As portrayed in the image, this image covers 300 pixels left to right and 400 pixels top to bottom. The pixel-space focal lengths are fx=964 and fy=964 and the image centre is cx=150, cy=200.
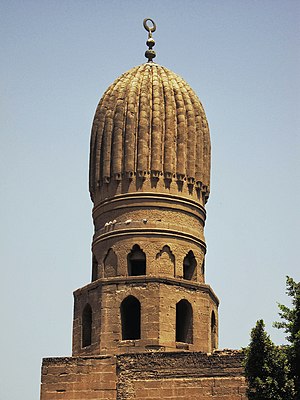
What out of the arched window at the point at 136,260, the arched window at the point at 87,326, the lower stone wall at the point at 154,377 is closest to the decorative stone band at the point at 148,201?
the arched window at the point at 136,260

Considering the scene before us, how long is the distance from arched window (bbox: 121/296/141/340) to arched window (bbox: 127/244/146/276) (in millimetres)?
773

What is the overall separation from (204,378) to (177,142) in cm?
655

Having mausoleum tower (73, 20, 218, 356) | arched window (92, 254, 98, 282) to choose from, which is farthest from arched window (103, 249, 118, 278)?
arched window (92, 254, 98, 282)

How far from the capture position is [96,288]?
24078 millimetres

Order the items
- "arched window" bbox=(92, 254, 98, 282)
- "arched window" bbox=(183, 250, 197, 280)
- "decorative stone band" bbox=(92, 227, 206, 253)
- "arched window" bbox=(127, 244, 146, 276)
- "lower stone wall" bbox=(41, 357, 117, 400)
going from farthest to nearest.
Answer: "arched window" bbox=(92, 254, 98, 282) → "arched window" bbox=(183, 250, 197, 280) → "decorative stone band" bbox=(92, 227, 206, 253) → "arched window" bbox=(127, 244, 146, 276) → "lower stone wall" bbox=(41, 357, 117, 400)

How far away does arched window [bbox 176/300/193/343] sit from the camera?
23.7 metres

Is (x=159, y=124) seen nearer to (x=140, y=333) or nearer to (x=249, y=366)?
(x=140, y=333)

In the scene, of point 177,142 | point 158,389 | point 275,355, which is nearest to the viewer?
point 275,355

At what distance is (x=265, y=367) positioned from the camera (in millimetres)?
18641

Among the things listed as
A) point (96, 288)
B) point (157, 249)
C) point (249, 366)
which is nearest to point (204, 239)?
point (157, 249)

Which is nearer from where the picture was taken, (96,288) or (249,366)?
(249,366)

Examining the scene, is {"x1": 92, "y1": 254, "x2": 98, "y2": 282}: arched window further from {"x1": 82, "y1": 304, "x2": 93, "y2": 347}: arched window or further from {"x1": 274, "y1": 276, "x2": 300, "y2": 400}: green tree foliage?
{"x1": 274, "y1": 276, "x2": 300, "y2": 400}: green tree foliage

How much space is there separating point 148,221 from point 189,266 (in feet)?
5.30

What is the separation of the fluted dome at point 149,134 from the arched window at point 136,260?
198 cm
